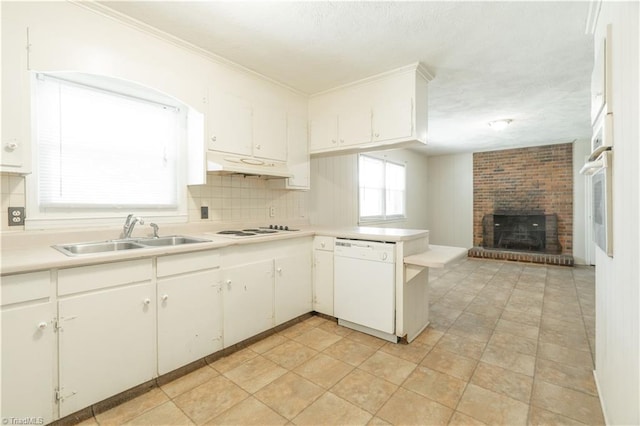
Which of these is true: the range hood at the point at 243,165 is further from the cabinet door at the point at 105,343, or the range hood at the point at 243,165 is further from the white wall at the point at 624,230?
the white wall at the point at 624,230

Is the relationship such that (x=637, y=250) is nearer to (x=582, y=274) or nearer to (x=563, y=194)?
(x=582, y=274)

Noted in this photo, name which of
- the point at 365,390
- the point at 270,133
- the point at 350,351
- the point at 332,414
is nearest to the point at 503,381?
the point at 365,390

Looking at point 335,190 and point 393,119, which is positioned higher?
point 393,119

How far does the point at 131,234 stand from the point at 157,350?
36.0 inches

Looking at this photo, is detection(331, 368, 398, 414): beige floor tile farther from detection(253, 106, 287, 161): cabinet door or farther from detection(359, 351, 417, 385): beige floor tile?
detection(253, 106, 287, 161): cabinet door

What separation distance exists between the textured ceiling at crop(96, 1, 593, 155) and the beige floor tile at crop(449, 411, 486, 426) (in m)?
2.53

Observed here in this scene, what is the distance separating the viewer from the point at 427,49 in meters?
2.49

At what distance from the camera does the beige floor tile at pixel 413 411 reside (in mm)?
1618

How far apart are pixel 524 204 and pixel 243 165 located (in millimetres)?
6319

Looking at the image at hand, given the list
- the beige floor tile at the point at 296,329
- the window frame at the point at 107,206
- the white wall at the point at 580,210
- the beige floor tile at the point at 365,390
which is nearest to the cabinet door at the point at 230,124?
Answer: the window frame at the point at 107,206

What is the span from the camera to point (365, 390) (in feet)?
6.18

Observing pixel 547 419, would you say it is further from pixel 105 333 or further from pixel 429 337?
pixel 105 333

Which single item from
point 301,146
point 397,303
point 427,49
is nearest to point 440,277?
point 397,303

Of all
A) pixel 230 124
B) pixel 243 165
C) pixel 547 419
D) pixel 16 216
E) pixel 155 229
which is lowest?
pixel 547 419
